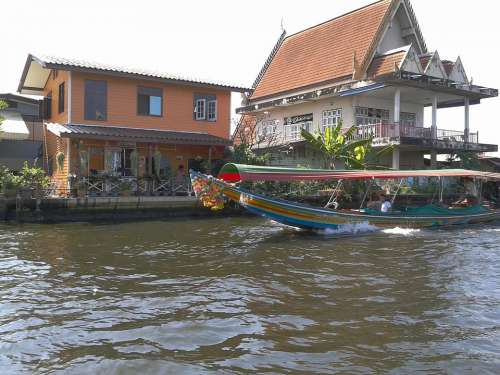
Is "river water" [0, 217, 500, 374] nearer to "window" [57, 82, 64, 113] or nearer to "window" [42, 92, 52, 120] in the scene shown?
"window" [57, 82, 64, 113]

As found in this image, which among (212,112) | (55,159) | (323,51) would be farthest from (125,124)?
(323,51)

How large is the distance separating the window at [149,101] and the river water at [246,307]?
35.5ft

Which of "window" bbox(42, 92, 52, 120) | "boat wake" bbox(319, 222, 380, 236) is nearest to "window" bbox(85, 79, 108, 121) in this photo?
"window" bbox(42, 92, 52, 120)

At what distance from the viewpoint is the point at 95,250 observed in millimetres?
12477

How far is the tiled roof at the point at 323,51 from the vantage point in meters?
27.2

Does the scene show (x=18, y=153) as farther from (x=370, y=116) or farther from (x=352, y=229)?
(x=370, y=116)

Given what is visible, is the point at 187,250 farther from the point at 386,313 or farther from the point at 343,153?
the point at 343,153

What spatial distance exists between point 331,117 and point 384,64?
3842 millimetres

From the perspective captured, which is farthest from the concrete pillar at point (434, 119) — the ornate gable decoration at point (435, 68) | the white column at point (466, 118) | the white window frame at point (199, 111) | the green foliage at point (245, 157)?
the white window frame at point (199, 111)

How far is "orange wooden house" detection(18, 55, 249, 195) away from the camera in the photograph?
67.7 feet

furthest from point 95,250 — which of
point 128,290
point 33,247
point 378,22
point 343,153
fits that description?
point 378,22

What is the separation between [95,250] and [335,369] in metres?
8.63

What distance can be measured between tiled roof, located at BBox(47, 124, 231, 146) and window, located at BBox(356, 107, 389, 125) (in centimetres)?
745

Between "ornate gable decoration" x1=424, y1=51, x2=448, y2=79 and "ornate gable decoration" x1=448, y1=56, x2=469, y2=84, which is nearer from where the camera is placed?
"ornate gable decoration" x1=424, y1=51, x2=448, y2=79
